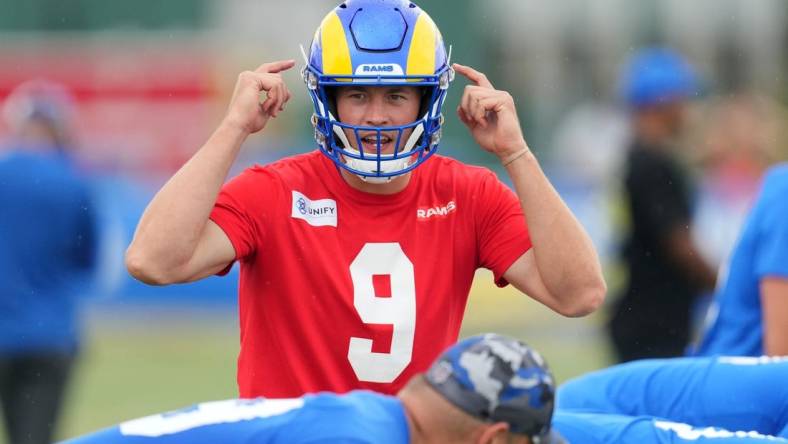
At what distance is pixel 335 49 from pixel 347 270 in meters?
0.69

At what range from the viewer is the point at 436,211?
185 inches

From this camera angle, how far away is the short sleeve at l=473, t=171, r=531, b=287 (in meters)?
4.68

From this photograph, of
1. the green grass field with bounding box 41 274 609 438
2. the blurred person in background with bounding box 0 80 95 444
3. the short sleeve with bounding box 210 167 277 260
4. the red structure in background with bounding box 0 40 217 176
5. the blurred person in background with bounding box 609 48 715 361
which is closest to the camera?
the short sleeve with bounding box 210 167 277 260

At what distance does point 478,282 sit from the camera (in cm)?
1557

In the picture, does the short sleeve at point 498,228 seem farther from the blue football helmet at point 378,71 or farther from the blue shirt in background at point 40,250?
the blue shirt in background at point 40,250

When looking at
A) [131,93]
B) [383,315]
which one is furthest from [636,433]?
[131,93]

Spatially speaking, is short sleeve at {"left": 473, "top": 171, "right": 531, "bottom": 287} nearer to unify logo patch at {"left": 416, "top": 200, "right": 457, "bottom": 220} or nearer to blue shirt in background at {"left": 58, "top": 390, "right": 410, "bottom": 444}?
unify logo patch at {"left": 416, "top": 200, "right": 457, "bottom": 220}

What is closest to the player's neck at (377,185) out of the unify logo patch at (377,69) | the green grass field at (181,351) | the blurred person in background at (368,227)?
the blurred person in background at (368,227)

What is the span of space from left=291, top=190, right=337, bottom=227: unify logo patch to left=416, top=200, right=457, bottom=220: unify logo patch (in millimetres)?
270

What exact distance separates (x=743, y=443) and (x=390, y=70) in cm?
156

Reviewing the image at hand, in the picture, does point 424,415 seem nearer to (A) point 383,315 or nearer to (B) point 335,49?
(A) point 383,315

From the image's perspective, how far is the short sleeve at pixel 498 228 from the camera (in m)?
4.68

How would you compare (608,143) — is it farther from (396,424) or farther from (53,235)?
(396,424)

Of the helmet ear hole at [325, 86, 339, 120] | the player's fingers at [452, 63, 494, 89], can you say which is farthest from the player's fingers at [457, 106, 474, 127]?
the helmet ear hole at [325, 86, 339, 120]
